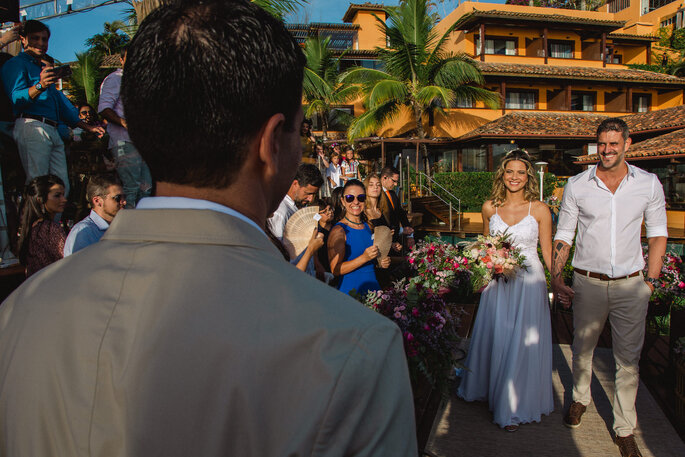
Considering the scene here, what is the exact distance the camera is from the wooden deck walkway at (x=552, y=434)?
146 inches

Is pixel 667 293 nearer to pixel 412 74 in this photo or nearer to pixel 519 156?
pixel 519 156

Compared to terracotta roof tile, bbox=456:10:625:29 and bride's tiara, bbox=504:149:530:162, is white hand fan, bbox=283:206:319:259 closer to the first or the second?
bride's tiara, bbox=504:149:530:162

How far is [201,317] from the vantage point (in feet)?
2.25

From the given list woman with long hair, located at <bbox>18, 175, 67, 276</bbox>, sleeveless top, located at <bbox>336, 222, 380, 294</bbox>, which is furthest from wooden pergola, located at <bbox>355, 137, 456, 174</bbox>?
woman with long hair, located at <bbox>18, 175, 67, 276</bbox>

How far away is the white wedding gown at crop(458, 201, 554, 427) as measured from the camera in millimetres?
4102

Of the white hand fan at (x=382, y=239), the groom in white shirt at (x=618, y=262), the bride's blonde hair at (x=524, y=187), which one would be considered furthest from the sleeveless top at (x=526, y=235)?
the white hand fan at (x=382, y=239)

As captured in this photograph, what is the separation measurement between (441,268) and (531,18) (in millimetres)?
29645

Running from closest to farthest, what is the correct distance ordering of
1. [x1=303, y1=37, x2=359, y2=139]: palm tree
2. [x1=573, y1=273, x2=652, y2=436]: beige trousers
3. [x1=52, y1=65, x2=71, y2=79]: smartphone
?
[x1=573, y1=273, x2=652, y2=436]: beige trousers < [x1=52, y1=65, x2=71, y2=79]: smartphone < [x1=303, y1=37, x2=359, y2=139]: palm tree

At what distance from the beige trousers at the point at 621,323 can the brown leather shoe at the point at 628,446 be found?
0.04 meters

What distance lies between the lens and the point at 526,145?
25.9 m

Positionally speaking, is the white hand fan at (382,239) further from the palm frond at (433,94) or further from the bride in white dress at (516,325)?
the palm frond at (433,94)

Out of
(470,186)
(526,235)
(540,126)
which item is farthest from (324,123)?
(526,235)

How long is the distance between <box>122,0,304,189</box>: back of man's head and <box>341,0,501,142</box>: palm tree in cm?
2327

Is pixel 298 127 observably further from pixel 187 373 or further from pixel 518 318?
pixel 518 318
